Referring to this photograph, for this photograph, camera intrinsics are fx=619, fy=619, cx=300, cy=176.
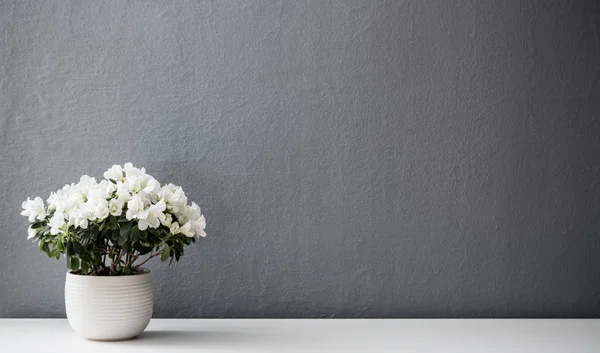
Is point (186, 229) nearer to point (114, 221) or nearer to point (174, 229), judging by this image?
point (174, 229)

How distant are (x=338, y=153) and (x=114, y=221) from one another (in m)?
0.60

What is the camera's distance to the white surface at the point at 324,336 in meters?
1.32

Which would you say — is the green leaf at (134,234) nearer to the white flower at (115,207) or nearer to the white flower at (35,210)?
the white flower at (115,207)

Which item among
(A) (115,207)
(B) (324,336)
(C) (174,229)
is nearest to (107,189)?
(A) (115,207)

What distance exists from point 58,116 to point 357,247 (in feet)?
2.81

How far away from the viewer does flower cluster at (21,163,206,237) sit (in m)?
1.31

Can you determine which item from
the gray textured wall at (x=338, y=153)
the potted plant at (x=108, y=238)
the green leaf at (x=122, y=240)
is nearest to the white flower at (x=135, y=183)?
the potted plant at (x=108, y=238)

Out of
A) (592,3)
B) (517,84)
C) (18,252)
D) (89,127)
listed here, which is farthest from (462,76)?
(18,252)

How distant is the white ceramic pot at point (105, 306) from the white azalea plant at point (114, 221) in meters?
0.05

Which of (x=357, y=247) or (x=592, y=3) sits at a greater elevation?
(x=592, y=3)

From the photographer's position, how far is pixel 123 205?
52.7 inches

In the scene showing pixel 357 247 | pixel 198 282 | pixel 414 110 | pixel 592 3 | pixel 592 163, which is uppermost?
pixel 592 3

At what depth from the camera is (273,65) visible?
1.62m

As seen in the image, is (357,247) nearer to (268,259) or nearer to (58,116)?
(268,259)
